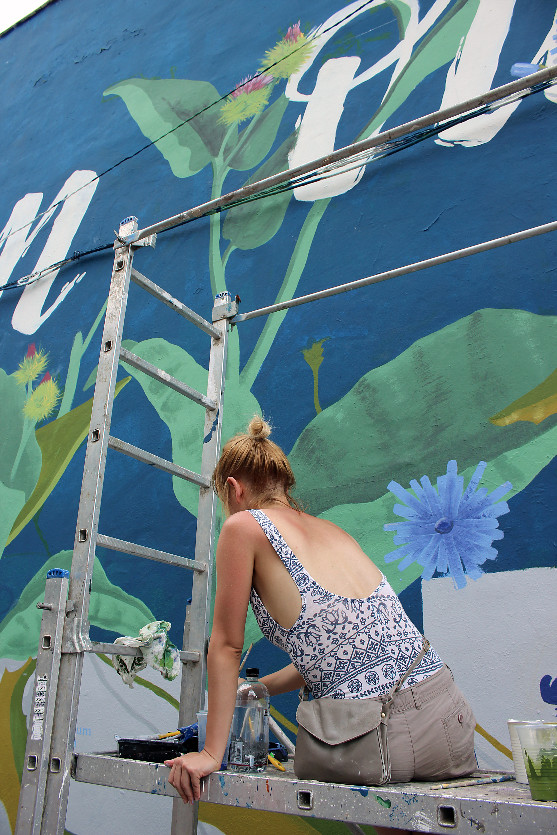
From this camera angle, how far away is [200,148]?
420cm

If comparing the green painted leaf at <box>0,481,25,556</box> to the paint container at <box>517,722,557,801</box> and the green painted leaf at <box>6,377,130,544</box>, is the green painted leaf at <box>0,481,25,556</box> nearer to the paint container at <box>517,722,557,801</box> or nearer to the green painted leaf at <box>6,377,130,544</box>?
the green painted leaf at <box>6,377,130,544</box>

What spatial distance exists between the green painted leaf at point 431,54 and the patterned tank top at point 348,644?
2631 millimetres

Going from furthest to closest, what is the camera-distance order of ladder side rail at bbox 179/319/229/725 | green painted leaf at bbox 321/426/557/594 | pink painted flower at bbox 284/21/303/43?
pink painted flower at bbox 284/21/303/43 < green painted leaf at bbox 321/426/557/594 < ladder side rail at bbox 179/319/229/725

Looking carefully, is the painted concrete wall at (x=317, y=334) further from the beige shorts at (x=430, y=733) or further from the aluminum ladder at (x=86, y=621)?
the beige shorts at (x=430, y=733)

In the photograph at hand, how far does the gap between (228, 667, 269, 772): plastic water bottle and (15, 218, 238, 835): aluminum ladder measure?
12.7 inches

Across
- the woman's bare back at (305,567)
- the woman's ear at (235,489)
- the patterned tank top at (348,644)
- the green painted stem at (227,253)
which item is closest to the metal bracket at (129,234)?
the woman's ear at (235,489)

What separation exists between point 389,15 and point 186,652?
3.25m

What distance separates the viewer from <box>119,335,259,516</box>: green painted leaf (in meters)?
3.36

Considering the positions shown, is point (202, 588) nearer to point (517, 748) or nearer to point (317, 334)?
point (517, 748)

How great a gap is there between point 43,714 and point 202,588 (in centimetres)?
75

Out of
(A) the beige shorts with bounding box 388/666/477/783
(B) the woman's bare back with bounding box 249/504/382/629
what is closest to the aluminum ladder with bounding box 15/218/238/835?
(B) the woman's bare back with bounding box 249/504/382/629

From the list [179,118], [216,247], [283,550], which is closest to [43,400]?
[216,247]

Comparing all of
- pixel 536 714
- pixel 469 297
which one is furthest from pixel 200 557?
pixel 469 297

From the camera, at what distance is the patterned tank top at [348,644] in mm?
1553
